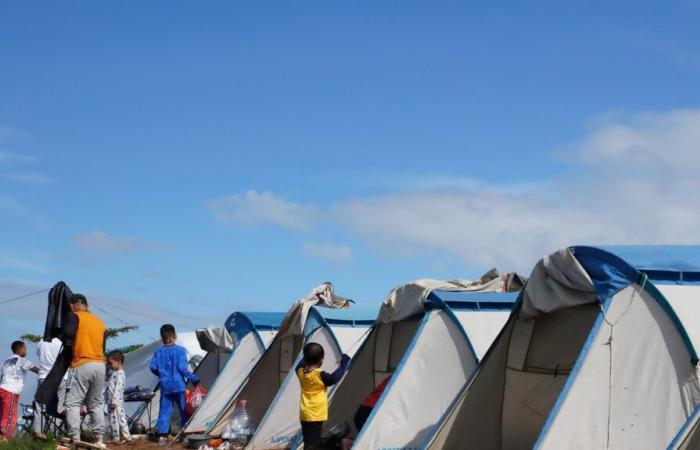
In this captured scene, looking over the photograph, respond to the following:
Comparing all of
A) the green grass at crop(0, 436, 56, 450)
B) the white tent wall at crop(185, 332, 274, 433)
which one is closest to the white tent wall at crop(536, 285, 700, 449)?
the green grass at crop(0, 436, 56, 450)

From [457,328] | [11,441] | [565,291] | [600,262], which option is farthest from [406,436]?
[11,441]

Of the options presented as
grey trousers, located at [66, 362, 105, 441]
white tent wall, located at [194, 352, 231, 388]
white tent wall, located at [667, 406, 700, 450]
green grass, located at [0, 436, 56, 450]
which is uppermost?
white tent wall, located at [194, 352, 231, 388]

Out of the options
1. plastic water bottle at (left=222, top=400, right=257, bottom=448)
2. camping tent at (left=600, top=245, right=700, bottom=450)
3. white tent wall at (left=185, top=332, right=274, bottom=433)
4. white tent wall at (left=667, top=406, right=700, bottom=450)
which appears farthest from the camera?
white tent wall at (left=185, top=332, right=274, bottom=433)

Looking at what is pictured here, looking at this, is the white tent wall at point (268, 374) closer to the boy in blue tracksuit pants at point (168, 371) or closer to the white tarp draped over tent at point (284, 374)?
the white tarp draped over tent at point (284, 374)

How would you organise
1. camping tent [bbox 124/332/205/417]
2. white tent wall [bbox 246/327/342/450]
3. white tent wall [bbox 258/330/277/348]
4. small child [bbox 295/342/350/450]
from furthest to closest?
camping tent [bbox 124/332/205/417]
white tent wall [bbox 258/330/277/348]
white tent wall [bbox 246/327/342/450]
small child [bbox 295/342/350/450]

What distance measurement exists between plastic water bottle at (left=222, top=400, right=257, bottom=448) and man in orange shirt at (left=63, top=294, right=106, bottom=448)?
2872mm

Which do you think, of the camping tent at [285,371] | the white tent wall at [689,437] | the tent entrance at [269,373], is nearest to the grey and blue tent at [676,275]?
the white tent wall at [689,437]

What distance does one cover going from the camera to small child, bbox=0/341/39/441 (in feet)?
43.0

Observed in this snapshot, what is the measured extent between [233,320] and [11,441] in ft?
18.0

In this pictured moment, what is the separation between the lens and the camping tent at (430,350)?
970 cm

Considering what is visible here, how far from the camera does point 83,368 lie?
394 inches

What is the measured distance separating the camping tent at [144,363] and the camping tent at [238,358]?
326 centimetres

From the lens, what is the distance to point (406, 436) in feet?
31.9

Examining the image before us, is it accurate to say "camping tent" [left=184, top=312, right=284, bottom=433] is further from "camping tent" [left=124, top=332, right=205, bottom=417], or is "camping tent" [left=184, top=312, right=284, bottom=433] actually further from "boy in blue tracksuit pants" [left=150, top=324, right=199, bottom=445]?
"camping tent" [left=124, top=332, right=205, bottom=417]
